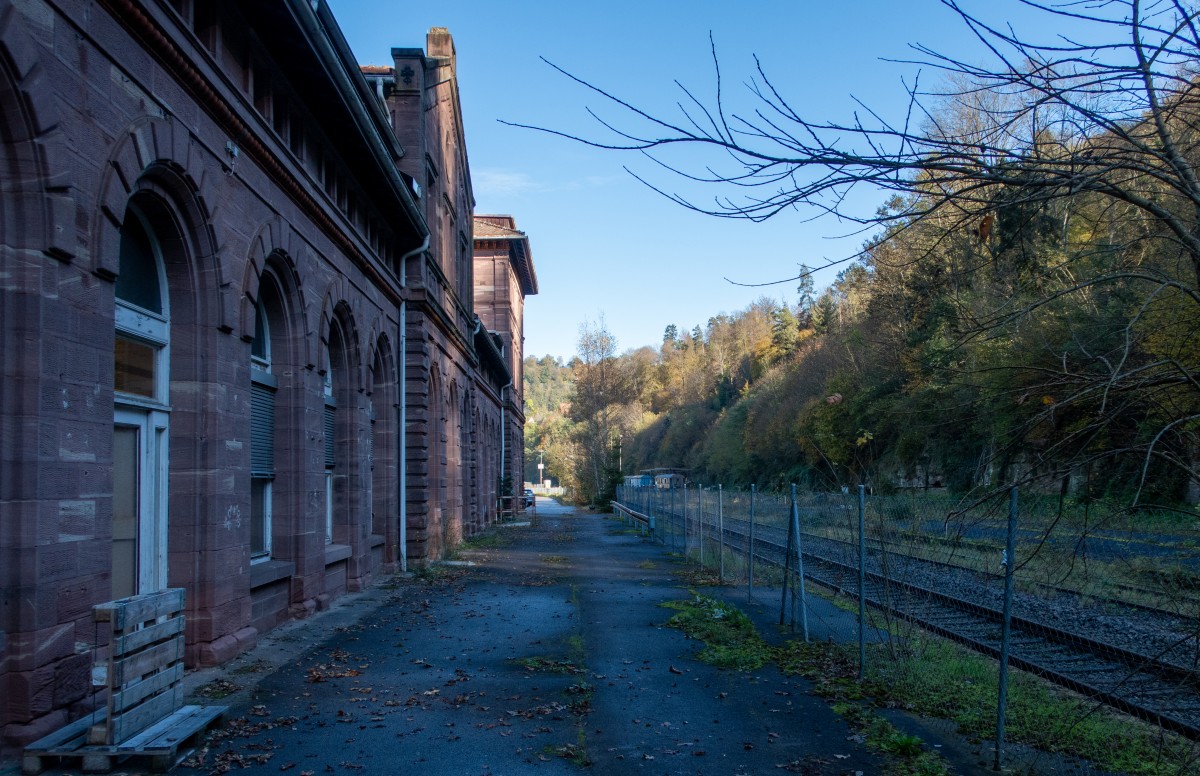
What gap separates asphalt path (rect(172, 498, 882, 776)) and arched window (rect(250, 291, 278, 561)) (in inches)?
51.1

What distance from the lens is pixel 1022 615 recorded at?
1067 cm

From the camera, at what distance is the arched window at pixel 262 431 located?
442 inches

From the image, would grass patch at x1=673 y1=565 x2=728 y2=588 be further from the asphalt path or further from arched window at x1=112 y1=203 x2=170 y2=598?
arched window at x1=112 y1=203 x2=170 y2=598

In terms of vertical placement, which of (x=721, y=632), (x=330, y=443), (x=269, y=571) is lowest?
(x=721, y=632)

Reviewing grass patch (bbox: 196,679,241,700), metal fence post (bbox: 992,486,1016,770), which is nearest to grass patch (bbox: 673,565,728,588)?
grass patch (bbox: 196,679,241,700)

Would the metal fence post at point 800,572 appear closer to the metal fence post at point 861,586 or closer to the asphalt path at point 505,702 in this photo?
the asphalt path at point 505,702

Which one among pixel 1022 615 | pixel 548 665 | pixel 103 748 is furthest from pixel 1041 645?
pixel 103 748

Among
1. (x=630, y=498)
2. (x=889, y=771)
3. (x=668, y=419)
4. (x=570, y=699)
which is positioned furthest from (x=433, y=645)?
(x=668, y=419)

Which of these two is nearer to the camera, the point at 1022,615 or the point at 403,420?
the point at 1022,615

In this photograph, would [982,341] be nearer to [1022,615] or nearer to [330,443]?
[1022,615]

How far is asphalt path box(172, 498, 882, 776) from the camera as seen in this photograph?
20.5 ft

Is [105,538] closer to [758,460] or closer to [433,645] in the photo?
[433,645]

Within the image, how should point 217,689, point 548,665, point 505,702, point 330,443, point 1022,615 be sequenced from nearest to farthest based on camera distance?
point 505,702 → point 217,689 → point 548,665 → point 1022,615 → point 330,443

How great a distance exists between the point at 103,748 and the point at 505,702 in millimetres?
3239
